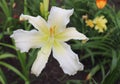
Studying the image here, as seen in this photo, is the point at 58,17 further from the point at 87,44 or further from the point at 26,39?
the point at 87,44

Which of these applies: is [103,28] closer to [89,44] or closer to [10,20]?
[89,44]

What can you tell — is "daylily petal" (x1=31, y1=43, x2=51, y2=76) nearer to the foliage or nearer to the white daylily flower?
the white daylily flower

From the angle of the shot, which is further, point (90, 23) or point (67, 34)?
point (90, 23)

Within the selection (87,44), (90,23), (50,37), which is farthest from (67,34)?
(90,23)

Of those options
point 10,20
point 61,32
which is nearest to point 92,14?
point 10,20

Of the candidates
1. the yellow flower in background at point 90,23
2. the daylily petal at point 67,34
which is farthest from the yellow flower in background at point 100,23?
the daylily petal at point 67,34

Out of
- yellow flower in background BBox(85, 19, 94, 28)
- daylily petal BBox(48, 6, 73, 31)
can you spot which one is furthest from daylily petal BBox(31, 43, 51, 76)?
yellow flower in background BBox(85, 19, 94, 28)

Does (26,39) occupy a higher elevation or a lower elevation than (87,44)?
higher
